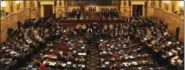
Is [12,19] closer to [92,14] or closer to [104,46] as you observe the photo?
[92,14]

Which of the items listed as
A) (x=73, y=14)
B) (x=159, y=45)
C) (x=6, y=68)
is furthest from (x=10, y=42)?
(x=73, y=14)

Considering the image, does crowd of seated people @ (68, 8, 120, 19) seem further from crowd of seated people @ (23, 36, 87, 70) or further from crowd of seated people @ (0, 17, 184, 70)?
crowd of seated people @ (23, 36, 87, 70)

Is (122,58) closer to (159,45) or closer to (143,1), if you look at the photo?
(159,45)

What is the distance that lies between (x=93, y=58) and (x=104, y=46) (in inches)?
85.9

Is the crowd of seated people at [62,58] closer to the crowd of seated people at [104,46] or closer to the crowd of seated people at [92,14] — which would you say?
the crowd of seated people at [104,46]

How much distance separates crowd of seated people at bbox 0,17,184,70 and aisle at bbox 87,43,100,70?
0.29 meters

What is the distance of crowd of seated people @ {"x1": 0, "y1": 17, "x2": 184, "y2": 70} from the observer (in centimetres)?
1773

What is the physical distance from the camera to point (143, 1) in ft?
126

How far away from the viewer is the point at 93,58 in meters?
19.7

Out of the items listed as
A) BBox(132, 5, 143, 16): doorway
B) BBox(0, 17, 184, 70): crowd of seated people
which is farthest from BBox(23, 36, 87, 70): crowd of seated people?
BBox(132, 5, 143, 16): doorway

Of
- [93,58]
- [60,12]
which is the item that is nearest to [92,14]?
A: [60,12]

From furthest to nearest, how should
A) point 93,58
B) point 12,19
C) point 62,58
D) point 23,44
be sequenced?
1. point 12,19
2. point 23,44
3. point 93,58
4. point 62,58

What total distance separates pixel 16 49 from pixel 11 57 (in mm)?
1813

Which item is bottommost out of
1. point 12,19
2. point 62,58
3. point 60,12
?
point 62,58
